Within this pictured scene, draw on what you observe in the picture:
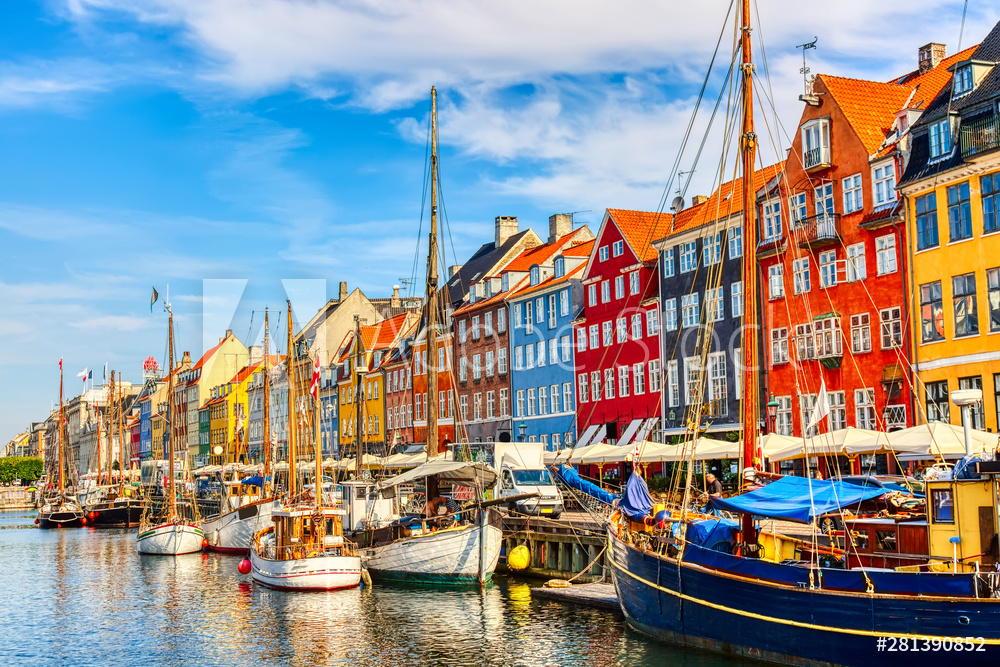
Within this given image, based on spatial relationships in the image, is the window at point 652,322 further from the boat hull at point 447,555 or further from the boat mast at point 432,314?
the boat hull at point 447,555

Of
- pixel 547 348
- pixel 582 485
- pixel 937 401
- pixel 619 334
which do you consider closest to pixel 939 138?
pixel 937 401

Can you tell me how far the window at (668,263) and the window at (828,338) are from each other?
12.3 metres

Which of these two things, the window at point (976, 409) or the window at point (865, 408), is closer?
the window at point (976, 409)

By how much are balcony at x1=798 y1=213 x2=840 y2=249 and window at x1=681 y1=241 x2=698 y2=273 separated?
9.46 m

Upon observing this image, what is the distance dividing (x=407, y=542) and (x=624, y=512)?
12.6 meters

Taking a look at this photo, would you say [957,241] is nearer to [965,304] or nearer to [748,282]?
[965,304]

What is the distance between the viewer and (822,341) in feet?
149

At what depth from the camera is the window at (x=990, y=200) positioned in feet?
122

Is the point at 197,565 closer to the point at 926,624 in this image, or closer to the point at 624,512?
the point at 624,512

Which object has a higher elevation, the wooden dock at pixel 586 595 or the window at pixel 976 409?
the window at pixel 976 409

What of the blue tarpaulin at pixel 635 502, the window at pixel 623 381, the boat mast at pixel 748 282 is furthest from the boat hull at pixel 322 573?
the window at pixel 623 381

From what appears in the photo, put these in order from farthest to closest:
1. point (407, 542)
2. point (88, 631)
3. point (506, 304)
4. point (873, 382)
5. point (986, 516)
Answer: point (506, 304) → point (873, 382) → point (407, 542) → point (88, 631) → point (986, 516)

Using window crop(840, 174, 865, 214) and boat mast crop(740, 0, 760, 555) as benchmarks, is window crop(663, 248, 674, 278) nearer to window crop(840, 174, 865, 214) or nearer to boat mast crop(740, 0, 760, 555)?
window crop(840, 174, 865, 214)

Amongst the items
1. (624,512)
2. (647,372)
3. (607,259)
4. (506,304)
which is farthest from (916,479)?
(506,304)
